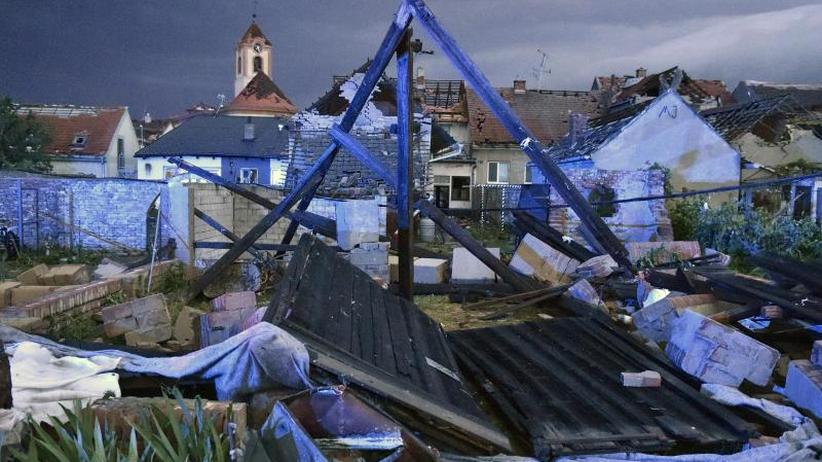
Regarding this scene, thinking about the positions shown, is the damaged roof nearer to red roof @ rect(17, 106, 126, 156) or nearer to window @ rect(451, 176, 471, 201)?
window @ rect(451, 176, 471, 201)

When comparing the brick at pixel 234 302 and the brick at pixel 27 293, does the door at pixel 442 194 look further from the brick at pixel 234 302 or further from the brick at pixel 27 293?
the brick at pixel 27 293

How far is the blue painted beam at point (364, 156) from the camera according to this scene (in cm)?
713

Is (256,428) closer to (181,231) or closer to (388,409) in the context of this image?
(388,409)

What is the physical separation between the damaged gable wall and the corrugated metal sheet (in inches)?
448

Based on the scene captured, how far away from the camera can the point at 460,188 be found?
91.2ft

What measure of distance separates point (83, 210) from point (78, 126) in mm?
25305

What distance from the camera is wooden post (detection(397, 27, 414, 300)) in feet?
22.7

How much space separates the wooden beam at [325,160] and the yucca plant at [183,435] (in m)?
5.14

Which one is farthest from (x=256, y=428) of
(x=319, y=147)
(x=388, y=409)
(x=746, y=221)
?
(x=319, y=147)

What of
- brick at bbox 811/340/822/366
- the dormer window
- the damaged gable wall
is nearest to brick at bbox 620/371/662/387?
brick at bbox 811/340/822/366

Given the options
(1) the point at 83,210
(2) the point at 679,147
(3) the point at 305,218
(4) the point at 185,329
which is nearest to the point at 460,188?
(2) the point at 679,147

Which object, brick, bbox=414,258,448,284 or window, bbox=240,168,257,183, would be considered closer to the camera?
brick, bbox=414,258,448,284

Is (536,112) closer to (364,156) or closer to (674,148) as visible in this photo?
(674,148)

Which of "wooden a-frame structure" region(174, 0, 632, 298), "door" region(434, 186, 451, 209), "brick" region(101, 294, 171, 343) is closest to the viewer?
"brick" region(101, 294, 171, 343)
